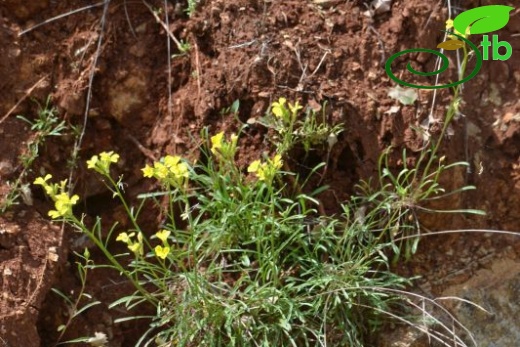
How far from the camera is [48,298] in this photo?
3150mm

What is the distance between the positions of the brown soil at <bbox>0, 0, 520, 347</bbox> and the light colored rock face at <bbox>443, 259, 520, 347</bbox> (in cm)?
6

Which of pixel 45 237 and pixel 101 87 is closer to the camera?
pixel 45 237

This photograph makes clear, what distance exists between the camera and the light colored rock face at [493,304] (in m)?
3.14

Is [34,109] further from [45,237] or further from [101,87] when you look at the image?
[45,237]

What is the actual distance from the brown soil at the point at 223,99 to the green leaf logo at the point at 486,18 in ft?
0.15

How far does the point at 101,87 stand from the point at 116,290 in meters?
0.82

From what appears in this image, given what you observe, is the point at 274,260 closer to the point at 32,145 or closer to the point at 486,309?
the point at 486,309

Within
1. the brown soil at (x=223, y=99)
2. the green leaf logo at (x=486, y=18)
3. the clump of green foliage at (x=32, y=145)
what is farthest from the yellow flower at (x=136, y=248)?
the green leaf logo at (x=486, y=18)

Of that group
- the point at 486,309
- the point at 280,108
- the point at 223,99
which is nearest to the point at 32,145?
the point at 223,99

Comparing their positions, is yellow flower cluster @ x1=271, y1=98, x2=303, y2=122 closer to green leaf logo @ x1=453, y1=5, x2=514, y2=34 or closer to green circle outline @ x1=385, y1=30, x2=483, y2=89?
green circle outline @ x1=385, y1=30, x2=483, y2=89

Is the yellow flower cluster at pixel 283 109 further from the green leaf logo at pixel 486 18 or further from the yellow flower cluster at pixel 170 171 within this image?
the green leaf logo at pixel 486 18

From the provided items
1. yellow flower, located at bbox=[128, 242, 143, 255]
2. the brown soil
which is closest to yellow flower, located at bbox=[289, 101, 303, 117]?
the brown soil

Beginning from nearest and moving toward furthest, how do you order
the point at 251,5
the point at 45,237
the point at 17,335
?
1. the point at 17,335
2. the point at 45,237
3. the point at 251,5

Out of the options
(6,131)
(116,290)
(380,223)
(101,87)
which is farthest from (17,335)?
(380,223)
